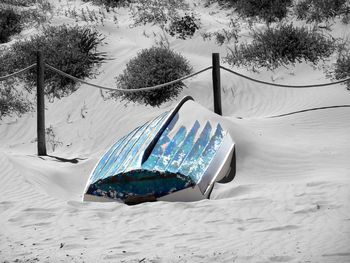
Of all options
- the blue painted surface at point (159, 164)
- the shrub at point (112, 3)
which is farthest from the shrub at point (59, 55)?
the blue painted surface at point (159, 164)

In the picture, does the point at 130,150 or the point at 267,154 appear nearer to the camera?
the point at 130,150

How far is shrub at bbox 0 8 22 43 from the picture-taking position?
1477cm

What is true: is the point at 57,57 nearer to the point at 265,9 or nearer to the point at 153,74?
the point at 153,74

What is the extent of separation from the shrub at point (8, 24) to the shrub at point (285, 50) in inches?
226

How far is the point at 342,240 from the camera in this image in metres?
4.22

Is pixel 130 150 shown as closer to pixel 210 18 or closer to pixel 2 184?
pixel 2 184

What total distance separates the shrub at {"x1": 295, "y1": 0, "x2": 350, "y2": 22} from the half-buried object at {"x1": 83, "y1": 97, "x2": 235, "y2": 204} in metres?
7.00

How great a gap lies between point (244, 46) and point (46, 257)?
887 centimetres

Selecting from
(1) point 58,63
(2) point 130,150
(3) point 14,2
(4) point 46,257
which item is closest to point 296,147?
(2) point 130,150

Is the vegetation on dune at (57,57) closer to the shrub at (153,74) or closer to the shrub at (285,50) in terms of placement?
the shrub at (153,74)

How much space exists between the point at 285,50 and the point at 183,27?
3.08 metres

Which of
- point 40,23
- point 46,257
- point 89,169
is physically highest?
point 40,23

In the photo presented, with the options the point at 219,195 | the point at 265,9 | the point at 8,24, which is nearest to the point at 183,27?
the point at 265,9

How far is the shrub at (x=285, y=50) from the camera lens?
11531 mm
